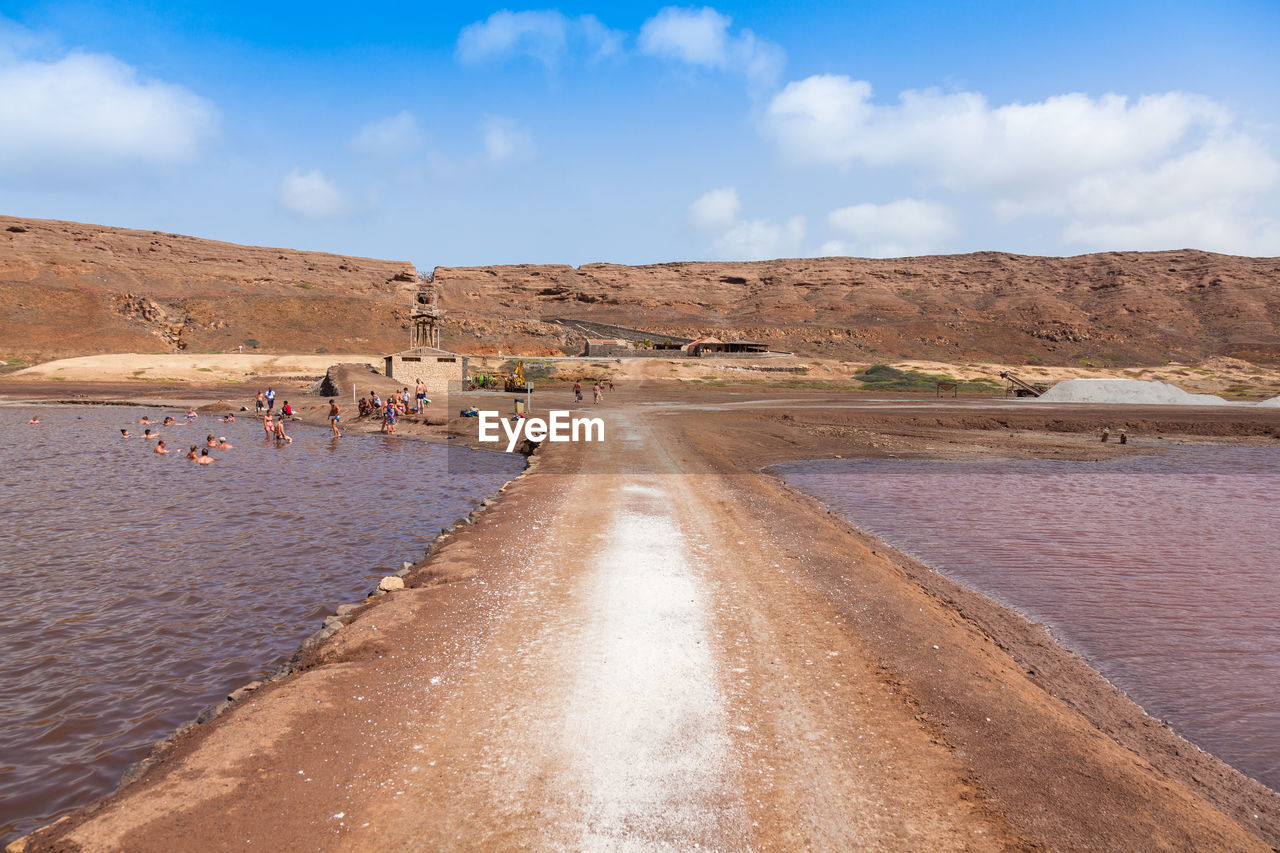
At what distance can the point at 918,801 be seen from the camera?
487 cm

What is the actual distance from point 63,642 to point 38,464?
1759 cm

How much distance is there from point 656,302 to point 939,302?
157 ft

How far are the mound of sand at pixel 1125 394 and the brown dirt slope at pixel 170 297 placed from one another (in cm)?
6906

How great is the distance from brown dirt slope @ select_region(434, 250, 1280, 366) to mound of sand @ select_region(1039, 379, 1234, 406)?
39791 mm

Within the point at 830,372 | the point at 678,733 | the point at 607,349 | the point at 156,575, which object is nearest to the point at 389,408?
the point at 156,575

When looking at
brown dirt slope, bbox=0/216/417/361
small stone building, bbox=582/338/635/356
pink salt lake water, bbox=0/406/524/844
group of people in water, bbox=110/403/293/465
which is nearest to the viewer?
pink salt lake water, bbox=0/406/524/844

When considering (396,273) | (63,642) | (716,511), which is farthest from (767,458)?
(396,273)

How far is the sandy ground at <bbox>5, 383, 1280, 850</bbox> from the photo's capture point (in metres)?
4.55

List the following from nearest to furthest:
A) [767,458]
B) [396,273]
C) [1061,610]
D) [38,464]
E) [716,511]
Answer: [1061,610]
[716,511]
[38,464]
[767,458]
[396,273]

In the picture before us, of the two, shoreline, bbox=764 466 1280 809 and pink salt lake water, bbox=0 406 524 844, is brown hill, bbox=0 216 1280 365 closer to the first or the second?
pink salt lake water, bbox=0 406 524 844

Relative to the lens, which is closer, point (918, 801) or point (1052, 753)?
point (918, 801)

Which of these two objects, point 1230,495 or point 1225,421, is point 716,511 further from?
point 1225,421

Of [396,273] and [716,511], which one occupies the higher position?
[396,273]

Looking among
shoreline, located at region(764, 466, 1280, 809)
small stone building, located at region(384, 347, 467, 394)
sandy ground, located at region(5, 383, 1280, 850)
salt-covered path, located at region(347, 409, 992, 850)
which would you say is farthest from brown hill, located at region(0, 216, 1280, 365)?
salt-covered path, located at region(347, 409, 992, 850)
